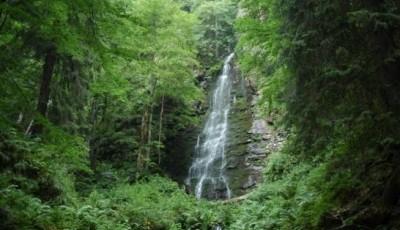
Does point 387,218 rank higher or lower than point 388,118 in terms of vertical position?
lower

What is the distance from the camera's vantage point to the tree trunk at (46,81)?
11381 mm

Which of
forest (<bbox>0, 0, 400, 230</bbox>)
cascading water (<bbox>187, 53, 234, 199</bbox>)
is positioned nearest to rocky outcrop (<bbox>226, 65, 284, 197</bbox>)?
cascading water (<bbox>187, 53, 234, 199</bbox>)

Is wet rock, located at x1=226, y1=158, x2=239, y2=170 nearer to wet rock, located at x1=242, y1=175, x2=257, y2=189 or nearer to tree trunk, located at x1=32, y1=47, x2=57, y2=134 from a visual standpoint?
wet rock, located at x1=242, y1=175, x2=257, y2=189

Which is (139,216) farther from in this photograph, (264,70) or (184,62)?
(184,62)


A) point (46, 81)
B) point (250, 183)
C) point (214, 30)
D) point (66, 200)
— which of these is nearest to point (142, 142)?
point (250, 183)

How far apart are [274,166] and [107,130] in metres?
10.6

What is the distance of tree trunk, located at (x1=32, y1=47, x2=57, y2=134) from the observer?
11.4m

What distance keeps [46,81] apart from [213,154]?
12.9 meters

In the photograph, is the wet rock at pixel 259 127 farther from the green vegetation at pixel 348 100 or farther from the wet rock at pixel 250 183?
the green vegetation at pixel 348 100

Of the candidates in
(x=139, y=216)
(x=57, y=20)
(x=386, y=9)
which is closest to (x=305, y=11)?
(x=386, y=9)

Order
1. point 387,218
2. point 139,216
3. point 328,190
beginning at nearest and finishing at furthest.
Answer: point 387,218
point 328,190
point 139,216

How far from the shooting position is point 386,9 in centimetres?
627

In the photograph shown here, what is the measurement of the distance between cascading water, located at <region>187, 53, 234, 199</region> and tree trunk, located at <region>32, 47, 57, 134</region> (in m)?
10.8

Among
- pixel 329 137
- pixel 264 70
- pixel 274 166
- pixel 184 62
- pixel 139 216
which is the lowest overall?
pixel 139 216
